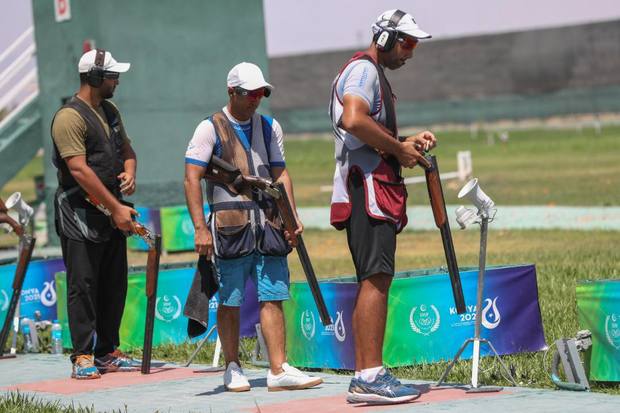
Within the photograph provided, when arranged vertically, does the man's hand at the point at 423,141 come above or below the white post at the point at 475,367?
above

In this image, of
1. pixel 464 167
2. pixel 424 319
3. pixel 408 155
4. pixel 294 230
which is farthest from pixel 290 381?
pixel 464 167

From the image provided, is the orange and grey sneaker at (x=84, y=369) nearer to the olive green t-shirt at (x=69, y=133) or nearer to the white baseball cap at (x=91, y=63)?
the olive green t-shirt at (x=69, y=133)

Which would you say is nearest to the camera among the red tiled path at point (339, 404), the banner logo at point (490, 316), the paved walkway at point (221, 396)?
the paved walkway at point (221, 396)

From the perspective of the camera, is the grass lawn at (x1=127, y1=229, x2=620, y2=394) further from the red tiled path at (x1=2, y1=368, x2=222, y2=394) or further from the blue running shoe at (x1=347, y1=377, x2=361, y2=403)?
the blue running shoe at (x1=347, y1=377, x2=361, y2=403)

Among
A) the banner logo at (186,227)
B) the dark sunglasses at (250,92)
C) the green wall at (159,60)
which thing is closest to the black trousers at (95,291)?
the dark sunglasses at (250,92)

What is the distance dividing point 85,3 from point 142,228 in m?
12.9

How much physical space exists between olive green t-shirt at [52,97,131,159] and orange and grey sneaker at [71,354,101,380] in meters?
1.35

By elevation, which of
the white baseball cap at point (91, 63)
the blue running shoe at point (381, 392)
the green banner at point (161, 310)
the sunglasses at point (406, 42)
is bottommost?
the blue running shoe at point (381, 392)

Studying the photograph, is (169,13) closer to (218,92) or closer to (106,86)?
(218,92)

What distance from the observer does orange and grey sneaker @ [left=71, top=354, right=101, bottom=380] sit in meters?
9.48

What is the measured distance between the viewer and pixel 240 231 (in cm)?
853

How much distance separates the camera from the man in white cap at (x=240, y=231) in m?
8.51

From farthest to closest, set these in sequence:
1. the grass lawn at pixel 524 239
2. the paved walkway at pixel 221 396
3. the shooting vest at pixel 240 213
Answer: the grass lawn at pixel 524 239 → the shooting vest at pixel 240 213 → the paved walkway at pixel 221 396

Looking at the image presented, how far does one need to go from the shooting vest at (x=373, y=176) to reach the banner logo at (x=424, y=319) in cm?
162
